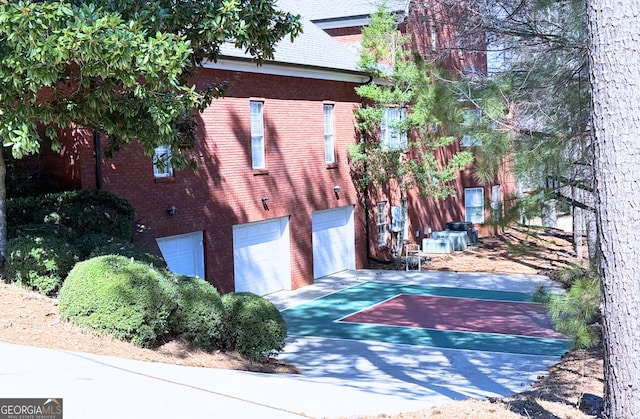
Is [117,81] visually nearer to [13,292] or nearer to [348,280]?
[13,292]

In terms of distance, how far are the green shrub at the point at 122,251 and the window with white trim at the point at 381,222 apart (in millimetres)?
15893

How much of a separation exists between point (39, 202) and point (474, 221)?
2598 centimetres

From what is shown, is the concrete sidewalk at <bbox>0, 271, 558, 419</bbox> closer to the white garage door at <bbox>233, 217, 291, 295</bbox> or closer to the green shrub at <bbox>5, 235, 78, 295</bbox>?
the green shrub at <bbox>5, 235, 78, 295</bbox>

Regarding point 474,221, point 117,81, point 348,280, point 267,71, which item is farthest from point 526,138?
point 474,221

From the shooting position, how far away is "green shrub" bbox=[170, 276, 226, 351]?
11.5 meters

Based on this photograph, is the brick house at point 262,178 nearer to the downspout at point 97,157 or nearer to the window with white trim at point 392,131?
the downspout at point 97,157

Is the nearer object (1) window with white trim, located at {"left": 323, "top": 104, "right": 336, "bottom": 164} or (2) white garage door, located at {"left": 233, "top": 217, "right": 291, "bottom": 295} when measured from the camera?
(2) white garage door, located at {"left": 233, "top": 217, "right": 291, "bottom": 295}

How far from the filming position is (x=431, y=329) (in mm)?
17969

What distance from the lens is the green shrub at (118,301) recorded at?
1055 cm

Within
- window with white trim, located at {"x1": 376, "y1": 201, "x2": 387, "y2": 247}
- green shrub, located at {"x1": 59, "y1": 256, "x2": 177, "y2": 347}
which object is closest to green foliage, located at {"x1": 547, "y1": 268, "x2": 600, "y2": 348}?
green shrub, located at {"x1": 59, "y1": 256, "x2": 177, "y2": 347}

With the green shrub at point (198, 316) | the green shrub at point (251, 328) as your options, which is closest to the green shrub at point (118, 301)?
the green shrub at point (198, 316)

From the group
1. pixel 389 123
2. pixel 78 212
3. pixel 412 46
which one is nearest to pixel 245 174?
pixel 78 212

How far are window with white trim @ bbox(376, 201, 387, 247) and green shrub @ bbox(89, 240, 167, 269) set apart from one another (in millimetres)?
15893

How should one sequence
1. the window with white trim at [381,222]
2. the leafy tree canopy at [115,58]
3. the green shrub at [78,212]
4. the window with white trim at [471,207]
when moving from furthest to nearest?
the window with white trim at [471,207], the window with white trim at [381,222], the green shrub at [78,212], the leafy tree canopy at [115,58]
